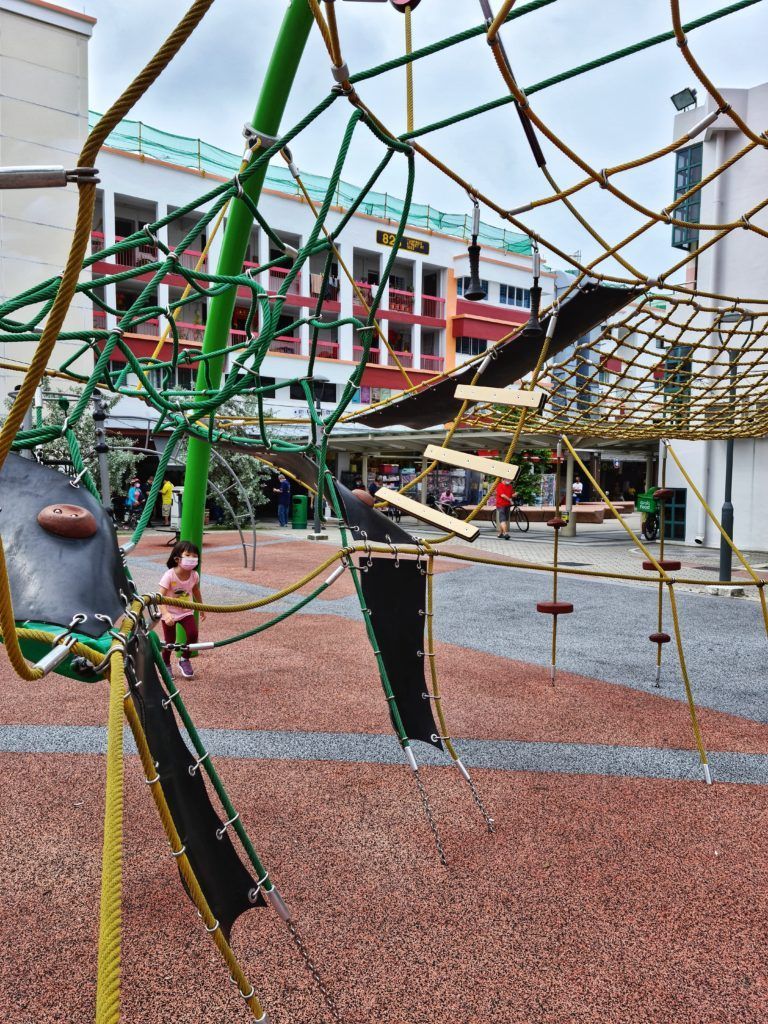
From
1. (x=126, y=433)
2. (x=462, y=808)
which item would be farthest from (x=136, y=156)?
(x=462, y=808)

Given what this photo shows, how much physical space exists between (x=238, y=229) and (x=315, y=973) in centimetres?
450

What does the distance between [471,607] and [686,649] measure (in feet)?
8.75

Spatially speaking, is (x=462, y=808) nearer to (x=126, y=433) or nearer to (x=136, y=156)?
(x=126, y=433)

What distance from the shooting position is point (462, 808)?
3393mm

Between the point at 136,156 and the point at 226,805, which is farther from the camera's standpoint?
the point at 136,156

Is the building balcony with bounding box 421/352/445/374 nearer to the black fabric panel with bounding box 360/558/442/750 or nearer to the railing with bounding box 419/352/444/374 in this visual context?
the railing with bounding box 419/352/444/374

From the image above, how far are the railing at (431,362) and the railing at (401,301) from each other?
2198 millimetres

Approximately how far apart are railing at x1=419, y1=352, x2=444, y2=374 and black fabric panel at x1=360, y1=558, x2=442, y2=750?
1179 inches

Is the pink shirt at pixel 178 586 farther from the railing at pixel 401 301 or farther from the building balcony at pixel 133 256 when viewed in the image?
the railing at pixel 401 301

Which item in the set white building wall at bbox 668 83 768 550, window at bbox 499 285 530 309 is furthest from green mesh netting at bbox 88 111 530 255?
white building wall at bbox 668 83 768 550

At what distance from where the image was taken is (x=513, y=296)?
35.2 m

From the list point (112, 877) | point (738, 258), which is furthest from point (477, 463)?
point (738, 258)

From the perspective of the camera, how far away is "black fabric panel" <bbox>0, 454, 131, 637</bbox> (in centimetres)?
181

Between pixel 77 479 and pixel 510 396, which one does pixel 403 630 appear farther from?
pixel 77 479
